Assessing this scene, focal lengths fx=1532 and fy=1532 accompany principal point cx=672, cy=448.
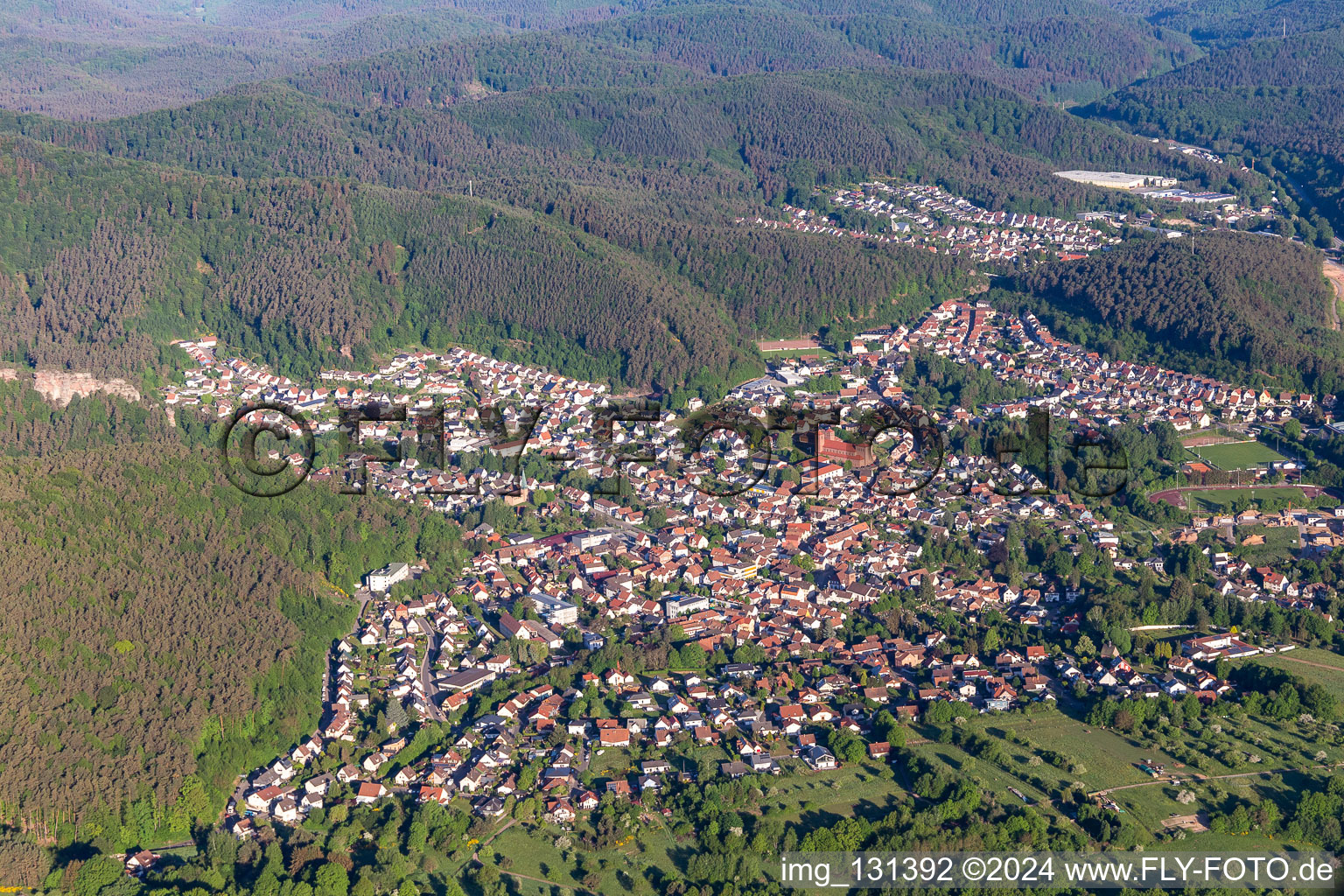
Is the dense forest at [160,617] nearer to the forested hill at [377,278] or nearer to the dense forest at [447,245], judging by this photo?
the forested hill at [377,278]

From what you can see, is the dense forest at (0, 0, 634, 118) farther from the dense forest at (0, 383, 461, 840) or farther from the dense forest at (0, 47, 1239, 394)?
the dense forest at (0, 383, 461, 840)

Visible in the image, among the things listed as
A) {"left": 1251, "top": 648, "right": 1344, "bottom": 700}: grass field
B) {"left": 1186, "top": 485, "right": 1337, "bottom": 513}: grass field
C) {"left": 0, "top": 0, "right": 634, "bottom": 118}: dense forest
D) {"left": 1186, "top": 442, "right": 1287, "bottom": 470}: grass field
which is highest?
{"left": 0, "top": 0, "right": 634, "bottom": 118}: dense forest

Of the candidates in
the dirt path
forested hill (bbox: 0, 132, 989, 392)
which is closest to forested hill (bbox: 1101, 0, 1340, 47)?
the dirt path

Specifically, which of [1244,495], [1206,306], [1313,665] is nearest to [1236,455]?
Answer: [1244,495]

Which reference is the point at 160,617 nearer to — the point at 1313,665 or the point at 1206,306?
the point at 1313,665

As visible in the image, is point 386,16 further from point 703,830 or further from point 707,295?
point 703,830

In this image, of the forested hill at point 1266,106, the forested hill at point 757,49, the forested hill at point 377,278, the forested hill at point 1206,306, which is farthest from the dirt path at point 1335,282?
the forested hill at point 757,49

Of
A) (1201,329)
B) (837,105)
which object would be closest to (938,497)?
(1201,329)
